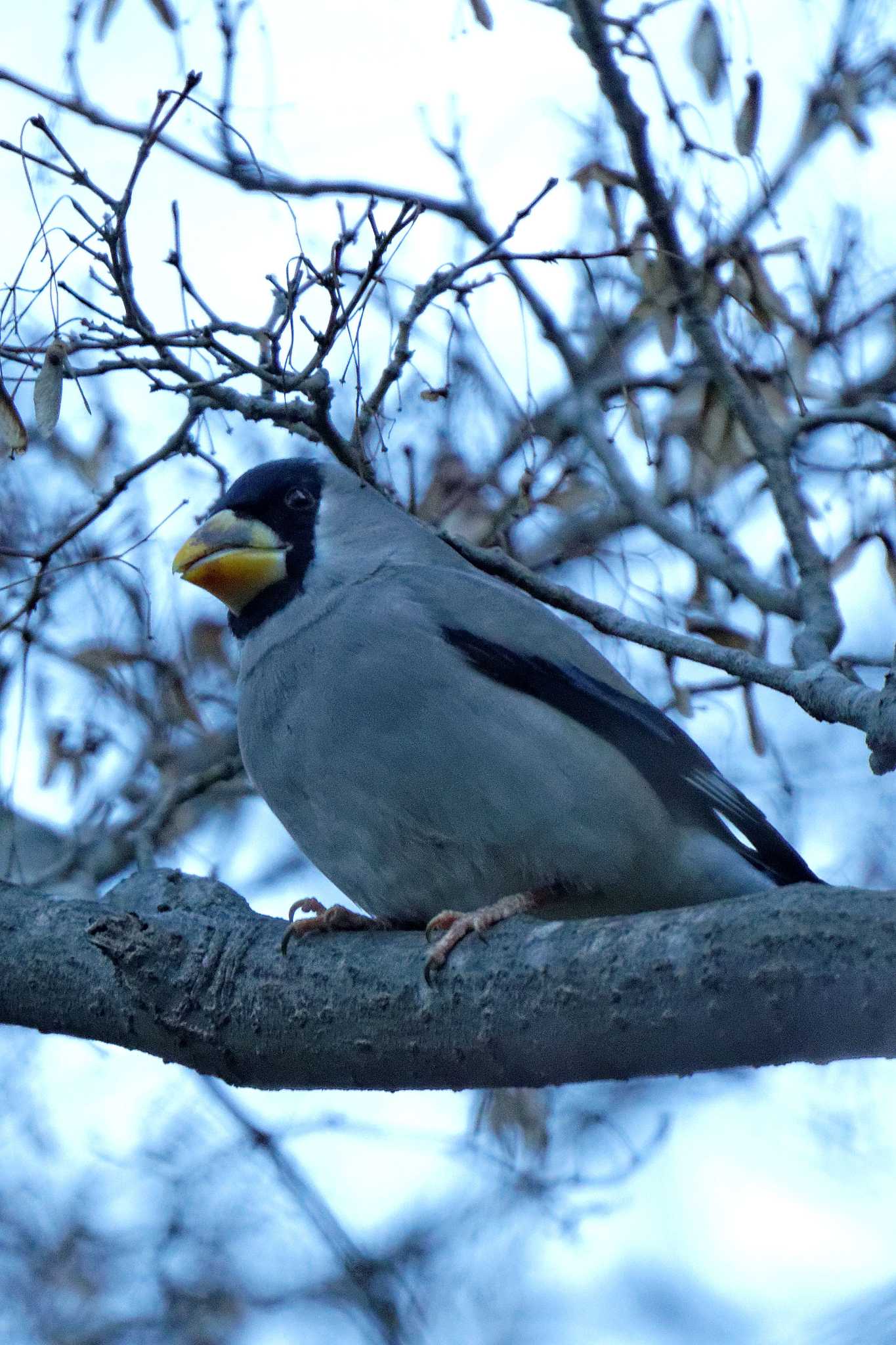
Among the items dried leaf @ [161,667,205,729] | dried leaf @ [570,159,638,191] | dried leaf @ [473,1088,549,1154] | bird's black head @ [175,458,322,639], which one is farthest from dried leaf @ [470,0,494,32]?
dried leaf @ [473,1088,549,1154]

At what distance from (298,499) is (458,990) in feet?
7.99

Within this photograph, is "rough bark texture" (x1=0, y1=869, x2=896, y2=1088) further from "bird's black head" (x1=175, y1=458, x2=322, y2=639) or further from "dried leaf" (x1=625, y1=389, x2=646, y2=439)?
"dried leaf" (x1=625, y1=389, x2=646, y2=439)

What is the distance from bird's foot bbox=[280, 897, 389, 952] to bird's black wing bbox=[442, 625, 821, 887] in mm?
843

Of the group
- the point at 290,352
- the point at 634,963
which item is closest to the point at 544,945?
the point at 634,963

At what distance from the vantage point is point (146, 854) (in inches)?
231

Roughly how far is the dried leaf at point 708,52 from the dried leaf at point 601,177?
1.26ft

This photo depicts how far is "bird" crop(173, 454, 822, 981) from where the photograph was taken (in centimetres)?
441

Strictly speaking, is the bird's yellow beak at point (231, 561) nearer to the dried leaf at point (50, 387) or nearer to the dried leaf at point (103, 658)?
the dried leaf at point (103, 658)

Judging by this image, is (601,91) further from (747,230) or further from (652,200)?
(747,230)

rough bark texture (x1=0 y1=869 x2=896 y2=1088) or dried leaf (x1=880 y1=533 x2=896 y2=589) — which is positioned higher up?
dried leaf (x1=880 y1=533 x2=896 y2=589)

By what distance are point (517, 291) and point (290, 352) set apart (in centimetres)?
132

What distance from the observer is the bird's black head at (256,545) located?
17.0ft

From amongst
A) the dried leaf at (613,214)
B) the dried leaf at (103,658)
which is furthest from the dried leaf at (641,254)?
the dried leaf at (103,658)

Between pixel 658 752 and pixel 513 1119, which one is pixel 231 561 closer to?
pixel 658 752
